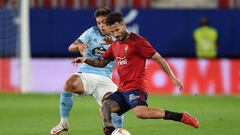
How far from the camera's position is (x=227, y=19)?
23250 mm

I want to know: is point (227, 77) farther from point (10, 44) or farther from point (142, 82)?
point (142, 82)

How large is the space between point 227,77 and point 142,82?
11810 mm

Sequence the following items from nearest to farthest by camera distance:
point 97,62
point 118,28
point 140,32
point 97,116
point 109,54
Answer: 1. point 118,28
2. point 109,54
3. point 97,62
4. point 97,116
5. point 140,32

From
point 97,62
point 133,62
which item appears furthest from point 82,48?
point 133,62

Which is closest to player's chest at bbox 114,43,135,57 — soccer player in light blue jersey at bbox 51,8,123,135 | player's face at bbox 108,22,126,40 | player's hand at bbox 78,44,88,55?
player's face at bbox 108,22,126,40

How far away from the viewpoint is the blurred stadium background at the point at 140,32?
21047 millimetres

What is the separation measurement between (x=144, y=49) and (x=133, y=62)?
0.24 metres

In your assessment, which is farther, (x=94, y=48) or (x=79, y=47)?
(x=94, y=48)

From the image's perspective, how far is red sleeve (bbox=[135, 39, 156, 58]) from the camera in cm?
1001

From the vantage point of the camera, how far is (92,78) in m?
11.6

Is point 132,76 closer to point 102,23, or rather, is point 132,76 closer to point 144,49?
point 144,49

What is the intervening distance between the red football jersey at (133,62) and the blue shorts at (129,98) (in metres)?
0.06

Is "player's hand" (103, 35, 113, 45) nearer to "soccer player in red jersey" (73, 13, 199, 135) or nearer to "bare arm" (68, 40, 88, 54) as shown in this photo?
"bare arm" (68, 40, 88, 54)

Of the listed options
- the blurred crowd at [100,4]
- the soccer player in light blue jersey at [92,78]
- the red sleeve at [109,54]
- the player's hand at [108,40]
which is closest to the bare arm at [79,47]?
the soccer player in light blue jersey at [92,78]
